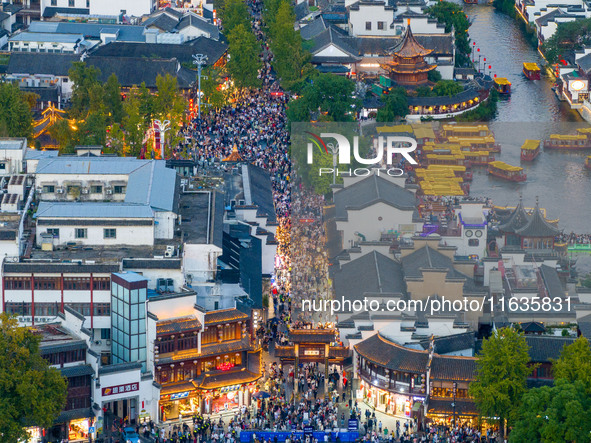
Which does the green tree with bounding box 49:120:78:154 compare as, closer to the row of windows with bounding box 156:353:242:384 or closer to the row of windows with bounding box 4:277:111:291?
the row of windows with bounding box 4:277:111:291

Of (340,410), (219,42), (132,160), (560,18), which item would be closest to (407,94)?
(219,42)

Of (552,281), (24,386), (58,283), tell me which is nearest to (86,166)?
(58,283)

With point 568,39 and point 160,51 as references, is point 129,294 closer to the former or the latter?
point 160,51

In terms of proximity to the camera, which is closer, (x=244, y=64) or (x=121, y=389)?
(x=121, y=389)

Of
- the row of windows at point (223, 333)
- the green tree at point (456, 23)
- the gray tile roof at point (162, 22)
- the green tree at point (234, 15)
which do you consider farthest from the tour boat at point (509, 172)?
the row of windows at point (223, 333)

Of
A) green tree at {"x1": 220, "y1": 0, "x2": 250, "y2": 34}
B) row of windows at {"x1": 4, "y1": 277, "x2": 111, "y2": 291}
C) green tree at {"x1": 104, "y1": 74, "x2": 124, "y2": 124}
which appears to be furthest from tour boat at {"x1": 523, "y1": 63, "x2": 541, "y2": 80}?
row of windows at {"x1": 4, "y1": 277, "x2": 111, "y2": 291}
